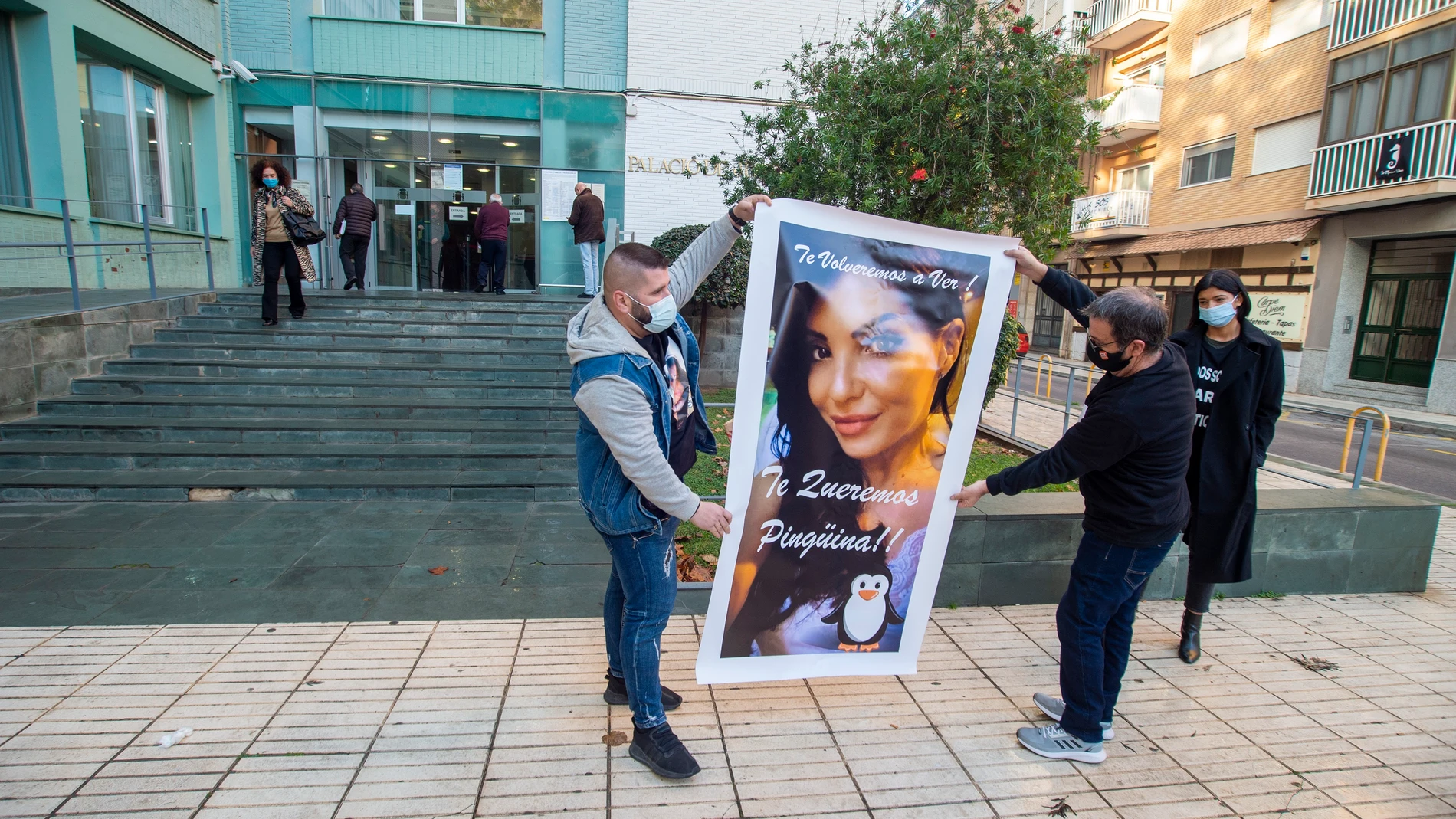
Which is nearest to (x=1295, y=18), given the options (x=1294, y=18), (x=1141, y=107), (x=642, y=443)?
(x=1294, y=18)

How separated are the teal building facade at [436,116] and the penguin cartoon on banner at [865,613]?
11960 mm

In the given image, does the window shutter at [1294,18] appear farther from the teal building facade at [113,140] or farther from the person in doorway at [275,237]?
the teal building facade at [113,140]

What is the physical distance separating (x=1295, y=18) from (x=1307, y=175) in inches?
151

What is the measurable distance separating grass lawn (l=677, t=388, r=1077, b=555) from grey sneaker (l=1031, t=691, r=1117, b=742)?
4.85ft

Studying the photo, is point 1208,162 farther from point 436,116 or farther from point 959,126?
point 436,116

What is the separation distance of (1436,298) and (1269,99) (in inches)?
250

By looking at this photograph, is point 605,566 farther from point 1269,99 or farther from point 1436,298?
point 1269,99

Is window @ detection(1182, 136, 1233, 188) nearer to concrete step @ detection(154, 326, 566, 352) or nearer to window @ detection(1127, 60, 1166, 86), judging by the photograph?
window @ detection(1127, 60, 1166, 86)

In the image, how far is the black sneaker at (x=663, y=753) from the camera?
98.8 inches

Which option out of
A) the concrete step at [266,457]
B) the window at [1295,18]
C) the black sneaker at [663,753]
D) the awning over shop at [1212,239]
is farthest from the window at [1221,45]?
the black sneaker at [663,753]

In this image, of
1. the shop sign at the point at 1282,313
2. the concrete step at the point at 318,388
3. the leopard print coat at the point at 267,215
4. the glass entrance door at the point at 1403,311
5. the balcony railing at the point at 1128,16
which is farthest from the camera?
the balcony railing at the point at 1128,16

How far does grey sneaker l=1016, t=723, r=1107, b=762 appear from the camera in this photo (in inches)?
107

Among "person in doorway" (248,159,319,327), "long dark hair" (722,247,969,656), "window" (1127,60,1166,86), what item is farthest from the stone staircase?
"window" (1127,60,1166,86)

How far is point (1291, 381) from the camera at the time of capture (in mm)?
17484
